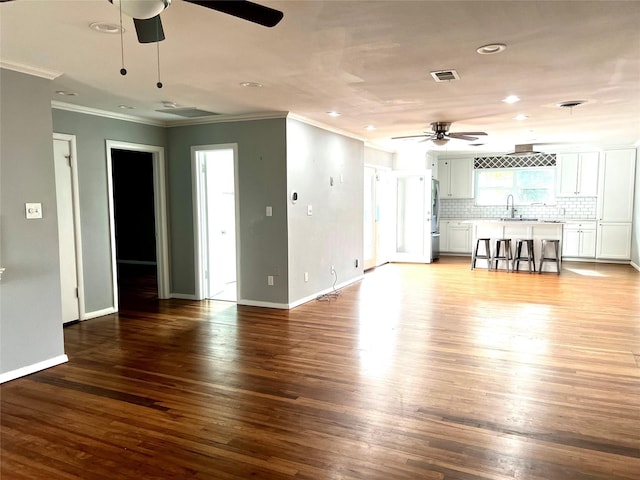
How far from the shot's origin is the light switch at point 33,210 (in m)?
3.59

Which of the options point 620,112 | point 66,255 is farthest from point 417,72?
point 66,255

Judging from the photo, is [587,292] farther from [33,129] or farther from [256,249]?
[33,129]

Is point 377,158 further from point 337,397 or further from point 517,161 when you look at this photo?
point 337,397

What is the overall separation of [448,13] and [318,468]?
2.55 meters

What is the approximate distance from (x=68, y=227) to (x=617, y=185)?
9.92 meters

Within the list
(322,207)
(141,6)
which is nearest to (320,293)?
(322,207)

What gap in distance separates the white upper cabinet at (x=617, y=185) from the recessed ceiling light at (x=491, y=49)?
7760mm

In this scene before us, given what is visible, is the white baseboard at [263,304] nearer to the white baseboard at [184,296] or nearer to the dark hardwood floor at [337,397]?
the dark hardwood floor at [337,397]

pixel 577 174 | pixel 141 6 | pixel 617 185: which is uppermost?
pixel 141 6

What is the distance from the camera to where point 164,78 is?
3.91 metres

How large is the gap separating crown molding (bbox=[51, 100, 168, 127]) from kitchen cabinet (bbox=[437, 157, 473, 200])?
7.08 metres

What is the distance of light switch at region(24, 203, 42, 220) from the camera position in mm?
3594

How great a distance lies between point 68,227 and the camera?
5020 millimetres

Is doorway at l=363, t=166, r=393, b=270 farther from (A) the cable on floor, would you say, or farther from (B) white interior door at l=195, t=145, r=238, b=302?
(B) white interior door at l=195, t=145, r=238, b=302
